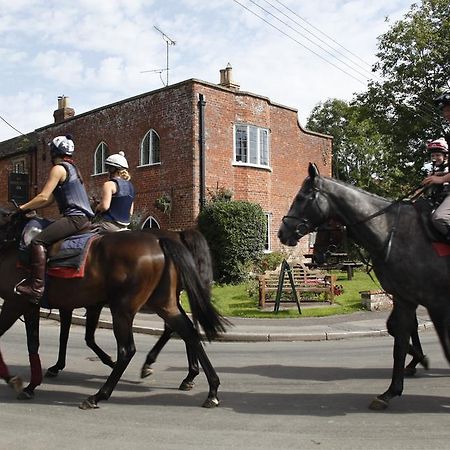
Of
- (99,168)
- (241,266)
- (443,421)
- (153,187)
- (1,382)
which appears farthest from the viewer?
(99,168)

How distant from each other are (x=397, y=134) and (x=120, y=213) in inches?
1052

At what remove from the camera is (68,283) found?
19.3 feet

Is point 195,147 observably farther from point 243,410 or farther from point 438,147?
point 243,410

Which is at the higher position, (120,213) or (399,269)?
(120,213)

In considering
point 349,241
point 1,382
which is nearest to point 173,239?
point 349,241

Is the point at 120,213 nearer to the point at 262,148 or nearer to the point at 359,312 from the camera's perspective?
the point at 359,312

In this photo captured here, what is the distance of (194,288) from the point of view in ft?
19.5

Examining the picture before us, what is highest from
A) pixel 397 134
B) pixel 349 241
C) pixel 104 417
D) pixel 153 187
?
pixel 397 134

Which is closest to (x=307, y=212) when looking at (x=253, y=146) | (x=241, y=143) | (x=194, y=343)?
(x=194, y=343)

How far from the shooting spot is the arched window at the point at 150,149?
22297 millimetres

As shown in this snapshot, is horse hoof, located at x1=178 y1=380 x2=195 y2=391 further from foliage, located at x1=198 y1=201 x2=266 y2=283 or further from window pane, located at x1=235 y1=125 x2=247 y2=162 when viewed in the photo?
window pane, located at x1=235 y1=125 x2=247 y2=162

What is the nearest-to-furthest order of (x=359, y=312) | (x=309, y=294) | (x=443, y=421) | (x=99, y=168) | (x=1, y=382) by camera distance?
(x=443, y=421)
(x=1, y=382)
(x=359, y=312)
(x=309, y=294)
(x=99, y=168)

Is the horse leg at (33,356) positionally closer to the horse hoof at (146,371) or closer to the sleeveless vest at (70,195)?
the sleeveless vest at (70,195)

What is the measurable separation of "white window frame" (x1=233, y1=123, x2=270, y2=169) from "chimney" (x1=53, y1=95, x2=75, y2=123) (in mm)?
10745
